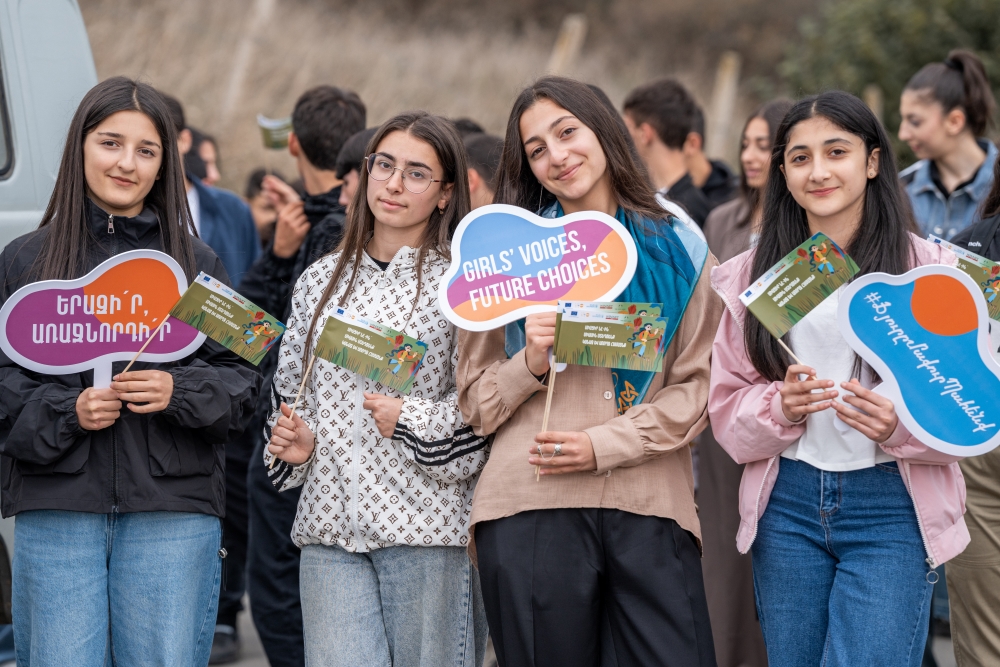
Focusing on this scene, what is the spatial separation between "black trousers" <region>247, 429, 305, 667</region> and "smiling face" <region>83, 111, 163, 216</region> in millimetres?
1404

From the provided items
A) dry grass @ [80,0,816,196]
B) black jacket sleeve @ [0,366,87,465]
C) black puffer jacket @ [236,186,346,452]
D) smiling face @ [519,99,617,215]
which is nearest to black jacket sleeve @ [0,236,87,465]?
black jacket sleeve @ [0,366,87,465]

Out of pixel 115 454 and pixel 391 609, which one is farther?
pixel 391 609

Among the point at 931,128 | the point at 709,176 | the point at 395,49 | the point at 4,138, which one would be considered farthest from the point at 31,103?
the point at 395,49

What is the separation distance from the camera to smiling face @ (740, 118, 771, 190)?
504 cm

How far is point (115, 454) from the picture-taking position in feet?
9.85

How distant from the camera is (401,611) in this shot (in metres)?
3.14

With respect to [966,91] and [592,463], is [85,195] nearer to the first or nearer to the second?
[592,463]

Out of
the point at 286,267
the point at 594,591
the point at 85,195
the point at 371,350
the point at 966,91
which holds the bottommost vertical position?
the point at 594,591

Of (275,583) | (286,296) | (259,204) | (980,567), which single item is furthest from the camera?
(259,204)

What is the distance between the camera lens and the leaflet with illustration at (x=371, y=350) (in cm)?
300

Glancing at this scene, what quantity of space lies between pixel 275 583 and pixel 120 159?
1861 mm

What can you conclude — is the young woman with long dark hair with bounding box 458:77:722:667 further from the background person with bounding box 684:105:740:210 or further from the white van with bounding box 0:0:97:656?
the background person with bounding box 684:105:740:210

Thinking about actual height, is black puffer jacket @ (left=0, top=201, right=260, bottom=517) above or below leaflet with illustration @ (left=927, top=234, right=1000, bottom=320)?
below

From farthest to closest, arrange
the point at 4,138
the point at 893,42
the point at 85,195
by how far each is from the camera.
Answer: the point at 893,42, the point at 4,138, the point at 85,195
